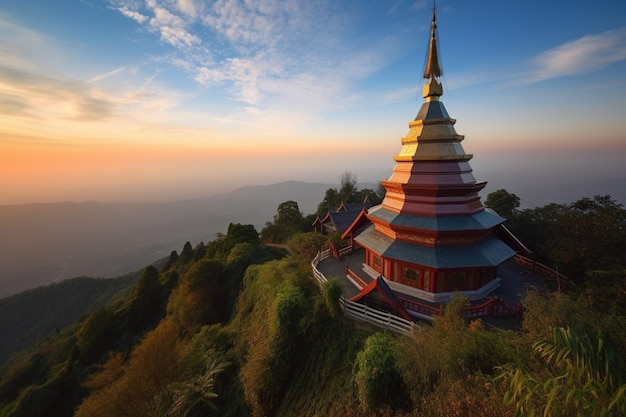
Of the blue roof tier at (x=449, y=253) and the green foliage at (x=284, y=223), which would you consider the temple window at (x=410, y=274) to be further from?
the green foliage at (x=284, y=223)

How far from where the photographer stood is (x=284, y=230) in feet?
129

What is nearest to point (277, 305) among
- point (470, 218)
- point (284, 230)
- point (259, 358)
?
point (259, 358)

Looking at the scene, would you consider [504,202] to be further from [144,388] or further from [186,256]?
[186,256]

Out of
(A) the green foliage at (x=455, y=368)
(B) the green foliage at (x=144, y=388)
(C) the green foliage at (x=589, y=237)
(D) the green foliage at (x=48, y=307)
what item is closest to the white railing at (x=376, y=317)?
(A) the green foliage at (x=455, y=368)

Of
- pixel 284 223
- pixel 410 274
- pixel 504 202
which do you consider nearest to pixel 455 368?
pixel 410 274

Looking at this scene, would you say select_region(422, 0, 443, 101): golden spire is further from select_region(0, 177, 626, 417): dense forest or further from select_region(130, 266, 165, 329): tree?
select_region(130, 266, 165, 329): tree

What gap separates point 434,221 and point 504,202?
14.0 metres

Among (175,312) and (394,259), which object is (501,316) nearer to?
(394,259)

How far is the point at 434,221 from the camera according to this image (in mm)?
13750

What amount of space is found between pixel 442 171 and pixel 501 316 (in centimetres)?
747

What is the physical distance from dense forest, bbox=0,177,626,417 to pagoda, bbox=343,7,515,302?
3.28 metres

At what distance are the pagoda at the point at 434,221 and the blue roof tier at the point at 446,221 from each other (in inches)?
1.8

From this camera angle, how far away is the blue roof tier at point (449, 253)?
1302 cm

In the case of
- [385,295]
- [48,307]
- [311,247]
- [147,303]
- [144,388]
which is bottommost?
[48,307]
